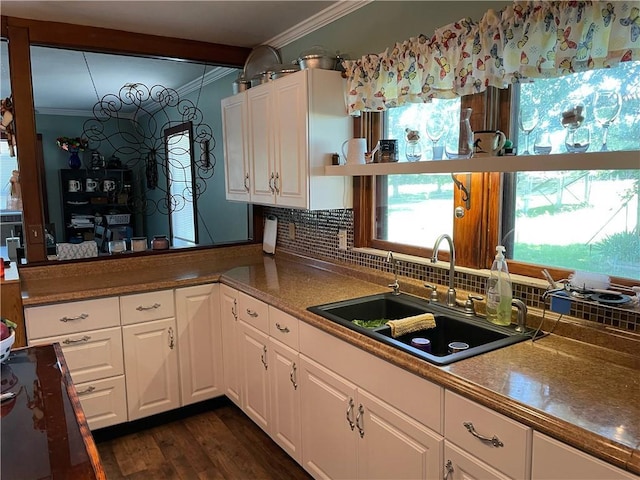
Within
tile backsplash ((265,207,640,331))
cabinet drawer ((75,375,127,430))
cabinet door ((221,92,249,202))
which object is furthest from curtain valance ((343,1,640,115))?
cabinet drawer ((75,375,127,430))

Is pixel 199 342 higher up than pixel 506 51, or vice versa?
pixel 506 51

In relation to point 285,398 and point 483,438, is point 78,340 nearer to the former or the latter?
point 285,398

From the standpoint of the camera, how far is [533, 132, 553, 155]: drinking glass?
166 centimetres

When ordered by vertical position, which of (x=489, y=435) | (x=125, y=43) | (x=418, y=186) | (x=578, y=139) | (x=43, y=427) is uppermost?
(x=125, y=43)

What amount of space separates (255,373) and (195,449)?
0.54 meters

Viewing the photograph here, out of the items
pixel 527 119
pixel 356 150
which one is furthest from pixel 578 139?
pixel 356 150

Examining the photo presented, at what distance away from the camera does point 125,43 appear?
9.85 ft

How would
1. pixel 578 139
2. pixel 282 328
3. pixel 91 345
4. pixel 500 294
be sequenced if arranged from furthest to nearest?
pixel 91 345 → pixel 282 328 → pixel 500 294 → pixel 578 139

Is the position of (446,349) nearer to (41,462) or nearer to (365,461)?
(365,461)

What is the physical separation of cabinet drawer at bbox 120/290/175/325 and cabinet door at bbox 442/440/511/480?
183 cm

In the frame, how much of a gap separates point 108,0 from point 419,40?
1656mm

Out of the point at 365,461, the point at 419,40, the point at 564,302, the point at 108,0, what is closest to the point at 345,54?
the point at 419,40

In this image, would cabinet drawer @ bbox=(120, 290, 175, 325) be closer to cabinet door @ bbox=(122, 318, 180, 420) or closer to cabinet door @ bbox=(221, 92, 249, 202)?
cabinet door @ bbox=(122, 318, 180, 420)

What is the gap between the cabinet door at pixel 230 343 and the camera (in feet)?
9.01
